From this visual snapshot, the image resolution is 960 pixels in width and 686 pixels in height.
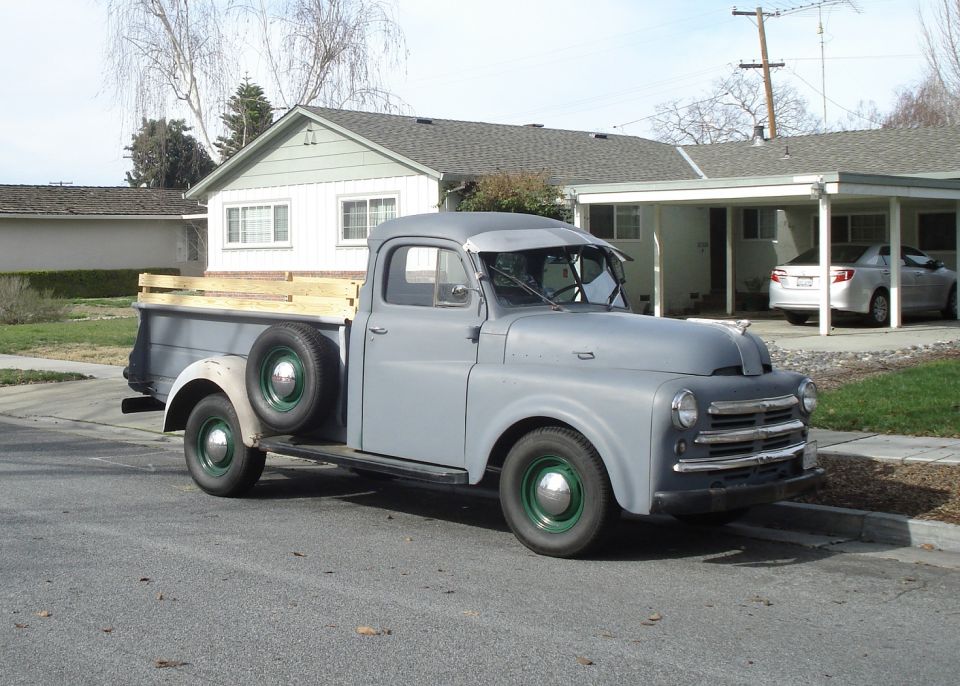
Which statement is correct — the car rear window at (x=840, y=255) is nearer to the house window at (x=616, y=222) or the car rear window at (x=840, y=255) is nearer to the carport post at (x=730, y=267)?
the carport post at (x=730, y=267)

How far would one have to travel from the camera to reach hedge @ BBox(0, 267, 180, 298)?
39.2 m

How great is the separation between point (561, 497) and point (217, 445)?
10.5ft

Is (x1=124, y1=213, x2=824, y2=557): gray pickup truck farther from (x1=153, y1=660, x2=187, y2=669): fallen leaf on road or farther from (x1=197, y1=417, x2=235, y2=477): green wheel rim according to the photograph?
(x1=153, y1=660, x2=187, y2=669): fallen leaf on road

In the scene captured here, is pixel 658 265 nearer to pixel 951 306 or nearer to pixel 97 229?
pixel 951 306

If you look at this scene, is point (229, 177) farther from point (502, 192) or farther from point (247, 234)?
point (502, 192)

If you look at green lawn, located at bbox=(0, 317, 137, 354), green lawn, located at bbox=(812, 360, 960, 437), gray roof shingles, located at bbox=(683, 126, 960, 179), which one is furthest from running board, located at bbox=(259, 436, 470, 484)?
gray roof shingles, located at bbox=(683, 126, 960, 179)

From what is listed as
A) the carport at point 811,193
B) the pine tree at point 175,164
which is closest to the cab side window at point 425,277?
the carport at point 811,193

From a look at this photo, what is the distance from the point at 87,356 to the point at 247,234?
334 inches

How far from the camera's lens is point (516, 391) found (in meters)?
7.07

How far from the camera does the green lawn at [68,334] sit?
21391 millimetres

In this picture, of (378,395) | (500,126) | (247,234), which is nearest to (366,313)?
(378,395)

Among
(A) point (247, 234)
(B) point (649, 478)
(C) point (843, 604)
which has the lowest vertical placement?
(C) point (843, 604)

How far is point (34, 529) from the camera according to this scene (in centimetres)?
770

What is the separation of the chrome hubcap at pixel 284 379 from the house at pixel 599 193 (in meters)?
14.0
